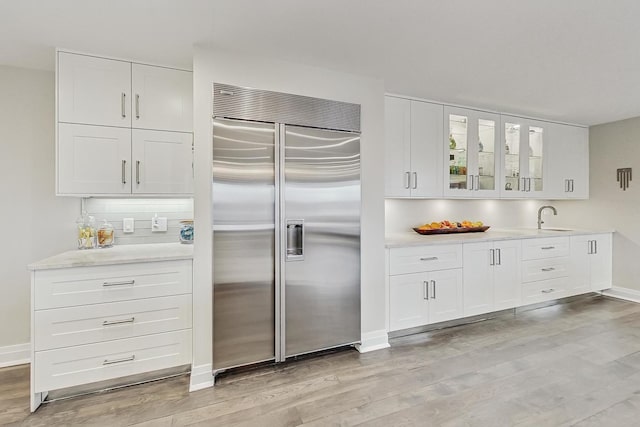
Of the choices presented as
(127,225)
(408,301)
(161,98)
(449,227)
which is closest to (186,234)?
(127,225)

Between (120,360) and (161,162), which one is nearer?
(120,360)

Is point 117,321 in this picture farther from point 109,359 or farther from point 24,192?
point 24,192

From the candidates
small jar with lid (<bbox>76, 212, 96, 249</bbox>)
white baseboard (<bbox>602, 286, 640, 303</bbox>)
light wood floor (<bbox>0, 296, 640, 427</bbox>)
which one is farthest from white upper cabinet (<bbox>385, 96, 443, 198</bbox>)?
white baseboard (<bbox>602, 286, 640, 303</bbox>)

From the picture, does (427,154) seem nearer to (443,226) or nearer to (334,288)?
(443,226)

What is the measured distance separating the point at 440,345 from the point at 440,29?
102 inches

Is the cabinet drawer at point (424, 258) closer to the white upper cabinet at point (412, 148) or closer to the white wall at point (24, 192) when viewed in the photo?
the white upper cabinet at point (412, 148)

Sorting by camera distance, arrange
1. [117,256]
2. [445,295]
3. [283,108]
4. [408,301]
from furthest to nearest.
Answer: [445,295]
[408,301]
[283,108]
[117,256]

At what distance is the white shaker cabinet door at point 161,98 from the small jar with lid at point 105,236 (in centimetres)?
90

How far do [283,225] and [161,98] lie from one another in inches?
56.7

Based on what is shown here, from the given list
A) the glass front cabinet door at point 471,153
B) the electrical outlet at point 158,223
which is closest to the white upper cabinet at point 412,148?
the glass front cabinet door at point 471,153

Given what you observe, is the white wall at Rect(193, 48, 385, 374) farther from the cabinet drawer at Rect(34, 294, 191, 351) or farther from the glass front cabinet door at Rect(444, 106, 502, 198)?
the glass front cabinet door at Rect(444, 106, 502, 198)

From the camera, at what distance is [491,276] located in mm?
3426

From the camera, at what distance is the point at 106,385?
7.27 feet

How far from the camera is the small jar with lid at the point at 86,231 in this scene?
2609mm
